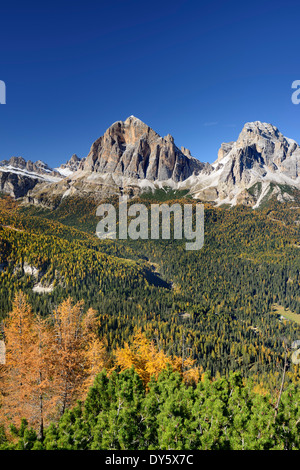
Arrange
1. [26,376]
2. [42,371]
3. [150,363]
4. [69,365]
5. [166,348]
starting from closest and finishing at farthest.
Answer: [42,371], [26,376], [69,365], [150,363], [166,348]

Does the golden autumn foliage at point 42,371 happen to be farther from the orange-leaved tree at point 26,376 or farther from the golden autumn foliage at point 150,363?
the golden autumn foliage at point 150,363

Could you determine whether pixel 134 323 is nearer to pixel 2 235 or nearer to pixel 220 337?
pixel 220 337

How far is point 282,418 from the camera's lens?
825 inches

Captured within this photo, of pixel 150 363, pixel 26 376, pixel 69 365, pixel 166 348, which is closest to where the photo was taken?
pixel 26 376

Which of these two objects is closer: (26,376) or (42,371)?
(42,371)

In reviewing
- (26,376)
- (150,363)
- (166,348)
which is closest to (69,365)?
(26,376)

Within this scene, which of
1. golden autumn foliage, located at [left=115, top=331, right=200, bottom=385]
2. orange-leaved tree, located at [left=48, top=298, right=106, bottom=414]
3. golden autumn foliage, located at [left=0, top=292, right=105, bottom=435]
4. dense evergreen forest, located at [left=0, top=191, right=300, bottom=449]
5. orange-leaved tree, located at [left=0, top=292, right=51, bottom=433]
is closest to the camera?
dense evergreen forest, located at [left=0, top=191, right=300, bottom=449]

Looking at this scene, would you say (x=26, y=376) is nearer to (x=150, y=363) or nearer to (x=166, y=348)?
(x=150, y=363)

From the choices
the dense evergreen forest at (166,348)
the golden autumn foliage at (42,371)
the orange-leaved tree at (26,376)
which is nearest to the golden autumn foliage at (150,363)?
the dense evergreen forest at (166,348)

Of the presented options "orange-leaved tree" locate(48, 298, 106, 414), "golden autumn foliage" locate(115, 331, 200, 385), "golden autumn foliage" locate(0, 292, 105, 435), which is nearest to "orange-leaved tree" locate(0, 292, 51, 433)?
"golden autumn foliage" locate(0, 292, 105, 435)

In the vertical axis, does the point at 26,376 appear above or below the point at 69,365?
above

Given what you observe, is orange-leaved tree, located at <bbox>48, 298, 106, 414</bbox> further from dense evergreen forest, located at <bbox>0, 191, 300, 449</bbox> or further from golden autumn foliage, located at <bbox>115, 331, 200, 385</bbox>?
golden autumn foliage, located at <bbox>115, 331, 200, 385</bbox>

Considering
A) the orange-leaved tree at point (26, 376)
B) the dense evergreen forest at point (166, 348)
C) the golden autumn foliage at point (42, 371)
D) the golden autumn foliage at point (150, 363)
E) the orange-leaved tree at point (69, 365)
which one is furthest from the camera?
the golden autumn foliage at point (150, 363)
